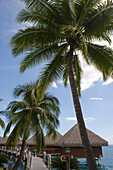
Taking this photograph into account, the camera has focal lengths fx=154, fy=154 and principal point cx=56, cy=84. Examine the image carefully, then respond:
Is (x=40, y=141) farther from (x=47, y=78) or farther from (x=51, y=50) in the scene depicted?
(x=51, y=50)

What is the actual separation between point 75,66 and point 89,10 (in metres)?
3.30

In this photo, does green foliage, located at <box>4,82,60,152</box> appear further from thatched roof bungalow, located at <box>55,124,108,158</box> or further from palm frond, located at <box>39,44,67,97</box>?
thatched roof bungalow, located at <box>55,124,108,158</box>

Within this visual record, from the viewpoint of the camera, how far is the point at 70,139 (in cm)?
1708

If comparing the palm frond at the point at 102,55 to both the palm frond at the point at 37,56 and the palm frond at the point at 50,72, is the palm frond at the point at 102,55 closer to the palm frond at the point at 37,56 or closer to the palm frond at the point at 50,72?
the palm frond at the point at 50,72

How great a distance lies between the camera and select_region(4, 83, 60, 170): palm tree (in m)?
11.8

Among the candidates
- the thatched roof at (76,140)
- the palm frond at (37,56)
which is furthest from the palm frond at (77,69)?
A: the thatched roof at (76,140)

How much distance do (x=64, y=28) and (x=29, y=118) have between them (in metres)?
8.01

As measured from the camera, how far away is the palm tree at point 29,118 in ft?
38.8

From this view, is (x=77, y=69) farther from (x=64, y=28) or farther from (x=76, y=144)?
(x=76, y=144)

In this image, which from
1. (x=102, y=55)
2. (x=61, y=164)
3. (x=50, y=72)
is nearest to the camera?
(x=61, y=164)

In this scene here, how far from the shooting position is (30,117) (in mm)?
11953

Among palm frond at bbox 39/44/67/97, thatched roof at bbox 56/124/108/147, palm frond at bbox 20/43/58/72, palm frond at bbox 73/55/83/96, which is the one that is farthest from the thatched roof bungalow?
palm frond at bbox 20/43/58/72

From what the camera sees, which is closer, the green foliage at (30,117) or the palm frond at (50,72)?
the palm frond at (50,72)

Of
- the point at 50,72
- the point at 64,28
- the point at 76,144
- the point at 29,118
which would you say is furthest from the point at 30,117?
the point at 64,28
